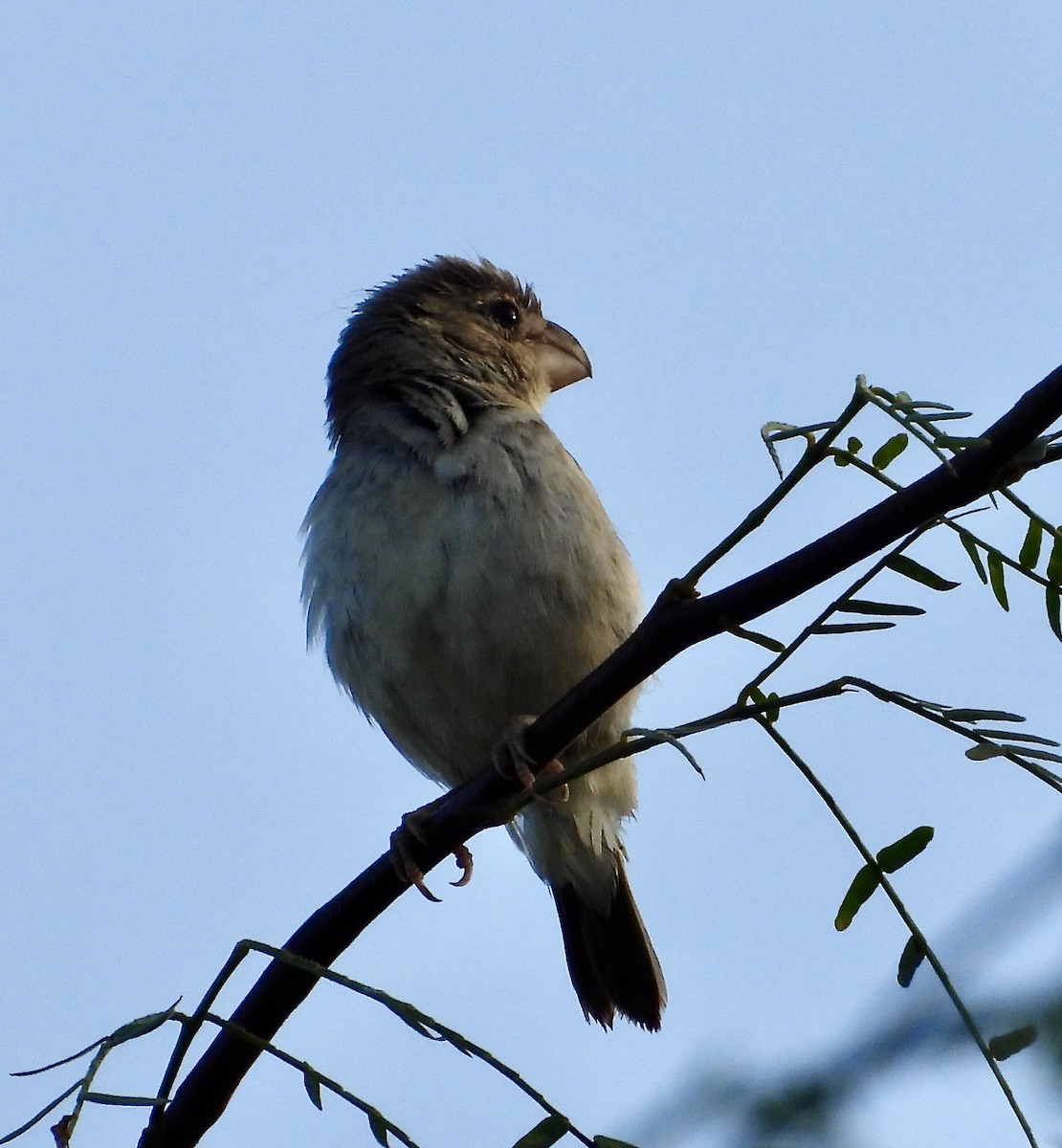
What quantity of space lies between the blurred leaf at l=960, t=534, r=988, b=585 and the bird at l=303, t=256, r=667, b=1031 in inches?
89.8

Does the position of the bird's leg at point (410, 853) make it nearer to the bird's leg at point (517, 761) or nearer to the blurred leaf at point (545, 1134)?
the bird's leg at point (517, 761)

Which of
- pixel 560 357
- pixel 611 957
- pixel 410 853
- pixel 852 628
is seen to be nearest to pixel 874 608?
pixel 852 628

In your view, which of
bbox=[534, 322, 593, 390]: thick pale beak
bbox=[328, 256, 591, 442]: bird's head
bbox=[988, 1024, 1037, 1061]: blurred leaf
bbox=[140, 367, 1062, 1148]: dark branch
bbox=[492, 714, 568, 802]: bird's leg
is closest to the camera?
bbox=[988, 1024, 1037, 1061]: blurred leaf

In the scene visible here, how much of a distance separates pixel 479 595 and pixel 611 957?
6.55ft

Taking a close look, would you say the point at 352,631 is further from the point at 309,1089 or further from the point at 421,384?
the point at 309,1089

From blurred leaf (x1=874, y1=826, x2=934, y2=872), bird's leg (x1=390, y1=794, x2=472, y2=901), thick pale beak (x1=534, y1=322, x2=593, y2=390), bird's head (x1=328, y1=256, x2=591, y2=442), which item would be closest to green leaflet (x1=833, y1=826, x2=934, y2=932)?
blurred leaf (x1=874, y1=826, x2=934, y2=872)

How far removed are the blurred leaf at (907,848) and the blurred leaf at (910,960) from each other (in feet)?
0.59

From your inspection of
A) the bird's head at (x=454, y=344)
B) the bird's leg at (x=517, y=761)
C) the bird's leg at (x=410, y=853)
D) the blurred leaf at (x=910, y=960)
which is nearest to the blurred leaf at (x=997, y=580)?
the blurred leaf at (x=910, y=960)

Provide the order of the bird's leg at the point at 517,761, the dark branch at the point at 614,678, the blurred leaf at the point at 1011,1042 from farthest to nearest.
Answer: the bird's leg at the point at 517,761 → the dark branch at the point at 614,678 → the blurred leaf at the point at 1011,1042

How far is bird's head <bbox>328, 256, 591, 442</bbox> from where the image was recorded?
6.06 m

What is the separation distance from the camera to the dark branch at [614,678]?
1.88 metres

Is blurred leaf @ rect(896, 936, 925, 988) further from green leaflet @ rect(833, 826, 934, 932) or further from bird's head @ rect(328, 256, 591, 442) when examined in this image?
bird's head @ rect(328, 256, 591, 442)

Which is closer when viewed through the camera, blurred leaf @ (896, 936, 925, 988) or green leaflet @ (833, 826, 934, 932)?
blurred leaf @ (896, 936, 925, 988)

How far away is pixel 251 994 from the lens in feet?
9.73
